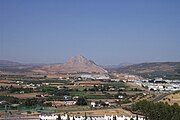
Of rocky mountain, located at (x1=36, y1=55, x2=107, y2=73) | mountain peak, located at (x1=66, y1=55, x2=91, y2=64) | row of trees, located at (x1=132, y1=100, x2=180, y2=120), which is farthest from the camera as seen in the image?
mountain peak, located at (x1=66, y1=55, x2=91, y2=64)

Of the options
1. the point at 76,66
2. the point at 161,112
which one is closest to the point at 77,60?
the point at 76,66

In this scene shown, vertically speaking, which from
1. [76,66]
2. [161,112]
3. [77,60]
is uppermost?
[77,60]

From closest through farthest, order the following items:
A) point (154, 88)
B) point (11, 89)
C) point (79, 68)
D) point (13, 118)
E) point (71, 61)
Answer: point (13, 118), point (11, 89), point (154, 88), point (79, 68), point (71, 61)

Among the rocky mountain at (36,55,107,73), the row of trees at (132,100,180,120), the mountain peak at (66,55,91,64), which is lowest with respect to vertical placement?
the row of trees at (132,100,180,120)

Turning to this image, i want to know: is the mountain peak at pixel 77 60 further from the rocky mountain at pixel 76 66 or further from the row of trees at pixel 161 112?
the row of trees at pixel 161 112

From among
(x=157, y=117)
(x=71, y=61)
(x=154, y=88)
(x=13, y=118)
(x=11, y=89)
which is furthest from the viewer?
(x=71, y=61)

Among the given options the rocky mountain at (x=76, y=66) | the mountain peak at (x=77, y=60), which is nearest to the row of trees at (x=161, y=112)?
the rocky mountain at (x=76, y=66)

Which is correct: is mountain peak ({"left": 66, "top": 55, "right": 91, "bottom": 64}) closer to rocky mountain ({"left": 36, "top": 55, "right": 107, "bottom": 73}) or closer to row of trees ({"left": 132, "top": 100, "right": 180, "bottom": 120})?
rocky mountain ({"left": 36, "top": 55, "right": 107, "bottom": 73})

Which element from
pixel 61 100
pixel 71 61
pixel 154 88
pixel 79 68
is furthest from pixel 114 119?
pixel 71 61

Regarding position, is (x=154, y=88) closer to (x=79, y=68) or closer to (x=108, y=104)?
(x=108, y=104)

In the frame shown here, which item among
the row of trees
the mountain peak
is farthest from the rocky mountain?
the row of trees

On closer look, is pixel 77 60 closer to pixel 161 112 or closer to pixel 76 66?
pixel 76 66
